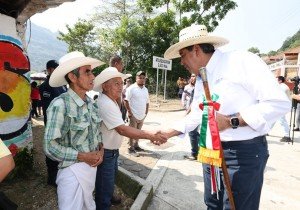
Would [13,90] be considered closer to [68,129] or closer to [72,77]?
[72,77]

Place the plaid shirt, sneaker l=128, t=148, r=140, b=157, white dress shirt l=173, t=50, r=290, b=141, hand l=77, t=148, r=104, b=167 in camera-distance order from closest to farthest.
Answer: white dress shirt l=173, t=50, r=290, b=141, the plaid shirt, hand l=77, t=148, r=104, b=167, sneaker l=128, t=148, r=140, b=157

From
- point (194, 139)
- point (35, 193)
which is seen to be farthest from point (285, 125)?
point (35, 193)

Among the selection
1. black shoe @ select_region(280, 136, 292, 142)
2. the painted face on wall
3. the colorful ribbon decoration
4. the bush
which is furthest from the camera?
black shoe @ select_region(280, 136, 292, 142)

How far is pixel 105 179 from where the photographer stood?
127 inches

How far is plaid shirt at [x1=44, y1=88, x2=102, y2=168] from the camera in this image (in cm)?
252

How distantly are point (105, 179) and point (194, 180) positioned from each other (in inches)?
98.6

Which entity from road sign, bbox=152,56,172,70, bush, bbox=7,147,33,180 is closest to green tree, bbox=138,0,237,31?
road sign, bbox=152,56,172,70

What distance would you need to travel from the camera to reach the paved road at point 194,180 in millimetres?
4340

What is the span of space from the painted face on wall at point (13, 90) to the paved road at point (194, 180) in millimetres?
2535

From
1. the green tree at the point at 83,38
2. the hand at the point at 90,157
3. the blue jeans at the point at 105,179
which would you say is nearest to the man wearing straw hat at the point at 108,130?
the blue jeans at the point at 105,179

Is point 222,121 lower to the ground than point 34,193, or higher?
higher

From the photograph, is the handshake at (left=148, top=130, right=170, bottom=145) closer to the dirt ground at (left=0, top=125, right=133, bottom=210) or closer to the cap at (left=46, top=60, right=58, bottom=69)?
the dirt ground at (left=0, top=125, right=133, bottom=210)

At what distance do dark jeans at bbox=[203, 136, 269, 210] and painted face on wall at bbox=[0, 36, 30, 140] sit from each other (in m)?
3.51

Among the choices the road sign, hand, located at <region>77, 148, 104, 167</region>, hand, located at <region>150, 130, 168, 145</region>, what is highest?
the road sign
